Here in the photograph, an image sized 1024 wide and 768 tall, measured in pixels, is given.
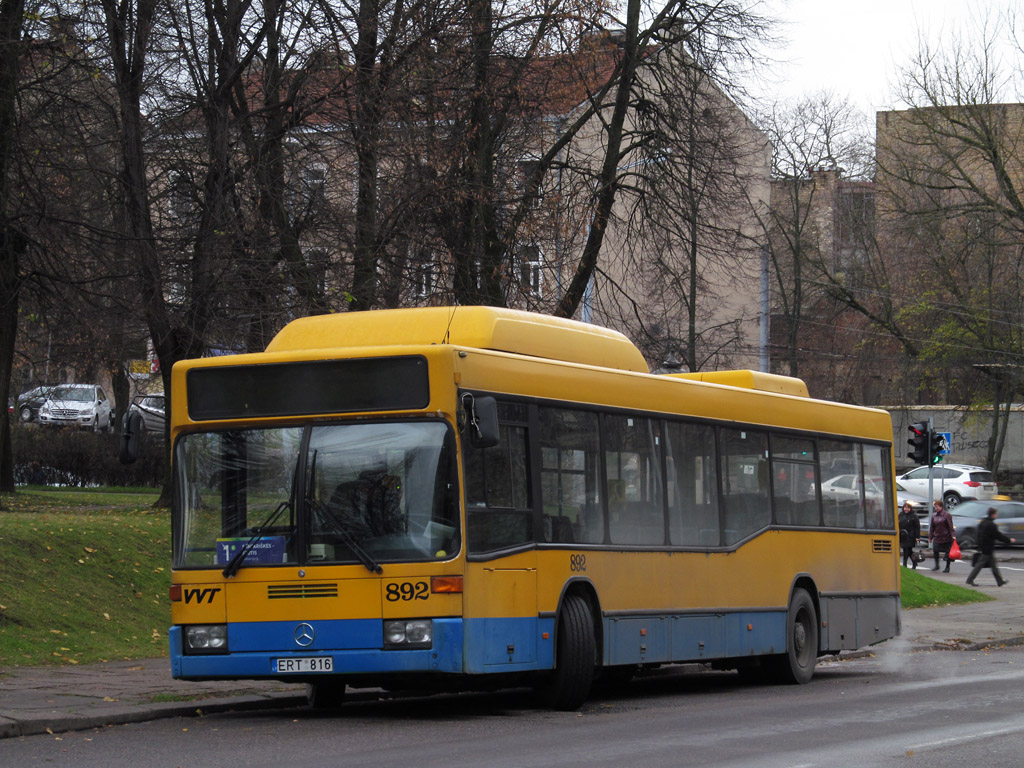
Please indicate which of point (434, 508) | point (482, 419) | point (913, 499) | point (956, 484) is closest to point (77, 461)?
point (434, 508)

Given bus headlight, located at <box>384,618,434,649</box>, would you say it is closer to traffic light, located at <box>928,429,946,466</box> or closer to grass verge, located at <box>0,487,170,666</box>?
grass verge, located at <box>0,487,170,666</box>

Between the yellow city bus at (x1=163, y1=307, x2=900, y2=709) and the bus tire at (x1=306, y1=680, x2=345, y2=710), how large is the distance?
0.02 metres

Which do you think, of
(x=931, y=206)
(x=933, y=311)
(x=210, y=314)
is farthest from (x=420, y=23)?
(x=933, y=311)

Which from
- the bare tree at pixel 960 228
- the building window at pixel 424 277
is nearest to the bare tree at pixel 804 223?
the bare tree at pixel 960 228

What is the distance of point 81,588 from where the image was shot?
1661 cm

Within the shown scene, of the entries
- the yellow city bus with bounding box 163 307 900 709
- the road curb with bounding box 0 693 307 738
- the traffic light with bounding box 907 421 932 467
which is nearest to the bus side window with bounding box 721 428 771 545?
the yellow city bus with bounding box 163 307 900 709

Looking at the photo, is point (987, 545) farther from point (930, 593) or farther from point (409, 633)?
point (409, 633)

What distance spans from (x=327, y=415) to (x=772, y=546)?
608 centimetres

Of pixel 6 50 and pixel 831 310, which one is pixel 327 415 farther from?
pixel 831 310

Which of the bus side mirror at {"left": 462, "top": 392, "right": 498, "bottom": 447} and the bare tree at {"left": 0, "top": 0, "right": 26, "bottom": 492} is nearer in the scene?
the bus side mirror at {"left": 462, "top": 392, "right": 498, "bottom": 447}

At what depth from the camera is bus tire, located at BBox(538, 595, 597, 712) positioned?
11367 mm

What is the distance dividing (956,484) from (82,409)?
30492 millimetres

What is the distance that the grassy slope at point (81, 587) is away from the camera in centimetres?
1468

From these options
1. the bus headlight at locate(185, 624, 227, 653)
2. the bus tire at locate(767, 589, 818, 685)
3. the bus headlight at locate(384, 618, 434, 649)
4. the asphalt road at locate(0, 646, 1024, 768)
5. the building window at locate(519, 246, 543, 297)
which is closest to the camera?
the asphalt road at locate(0, 646, 1024, 768)
